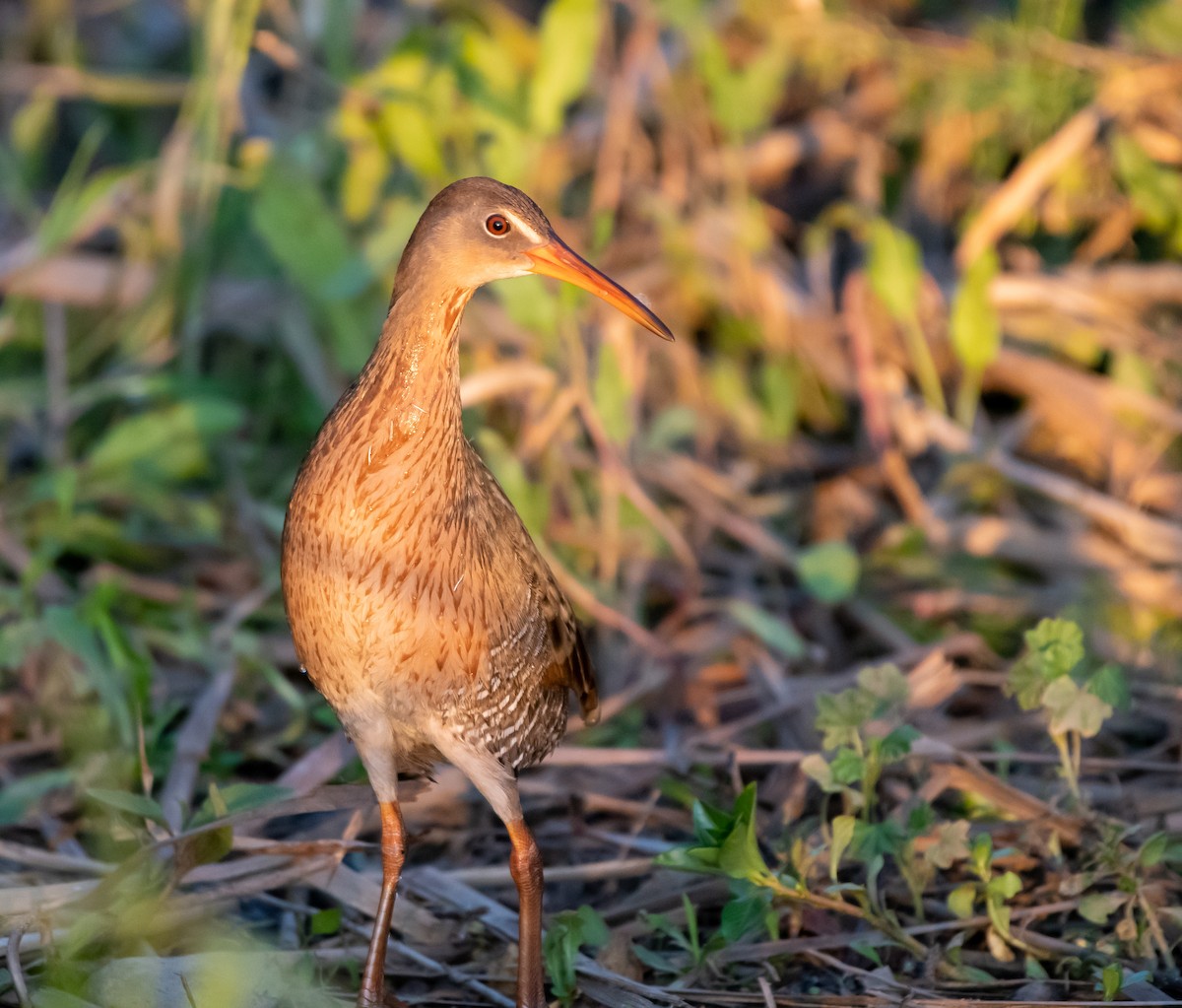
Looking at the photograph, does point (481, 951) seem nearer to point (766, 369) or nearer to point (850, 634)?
point (850, 634)

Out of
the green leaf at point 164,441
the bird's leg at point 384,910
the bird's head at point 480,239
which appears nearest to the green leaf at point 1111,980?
the bird's leg at point 384,910

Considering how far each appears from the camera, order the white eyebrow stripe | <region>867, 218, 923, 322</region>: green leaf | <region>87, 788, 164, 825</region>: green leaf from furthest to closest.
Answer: <region>867, 218, 923, 322</region>: green leaf → <region>87, 788, 164, 825</region>: green leaf → the white eyebrow stripe

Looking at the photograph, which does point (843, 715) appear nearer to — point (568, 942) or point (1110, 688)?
point (1110, 688)

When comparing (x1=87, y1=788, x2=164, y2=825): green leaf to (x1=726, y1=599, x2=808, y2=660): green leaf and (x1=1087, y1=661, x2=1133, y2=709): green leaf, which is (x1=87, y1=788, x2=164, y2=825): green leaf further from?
(x1=1087, y1=661, x2=1133, y2=709): green leaf

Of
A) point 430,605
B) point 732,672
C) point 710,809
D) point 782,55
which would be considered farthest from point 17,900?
point 782,55

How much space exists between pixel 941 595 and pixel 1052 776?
1045 millimetres

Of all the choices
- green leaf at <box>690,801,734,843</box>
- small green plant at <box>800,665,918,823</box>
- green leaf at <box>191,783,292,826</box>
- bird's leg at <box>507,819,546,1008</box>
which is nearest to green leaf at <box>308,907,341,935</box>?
green leaf at <box>191,783,292,826</box>

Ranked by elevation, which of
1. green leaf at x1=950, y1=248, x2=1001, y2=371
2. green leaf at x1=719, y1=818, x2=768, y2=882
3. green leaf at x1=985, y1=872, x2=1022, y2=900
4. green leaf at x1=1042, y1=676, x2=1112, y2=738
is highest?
green leaf at x1=950, y1=248, x2=1001, y2=371

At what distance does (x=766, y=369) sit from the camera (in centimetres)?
577

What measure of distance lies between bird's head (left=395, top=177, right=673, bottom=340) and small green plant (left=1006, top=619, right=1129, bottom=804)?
1.39 meters

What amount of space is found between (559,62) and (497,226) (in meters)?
2.01

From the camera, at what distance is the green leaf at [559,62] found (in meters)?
4.96

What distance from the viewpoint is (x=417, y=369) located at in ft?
10.2

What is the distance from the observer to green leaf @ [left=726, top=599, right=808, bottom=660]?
4.58 m
